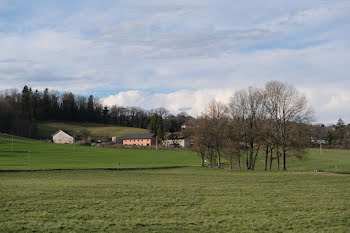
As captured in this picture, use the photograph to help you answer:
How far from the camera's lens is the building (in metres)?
134

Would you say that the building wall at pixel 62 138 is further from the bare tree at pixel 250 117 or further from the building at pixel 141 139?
the bare tree at pixel 250 117

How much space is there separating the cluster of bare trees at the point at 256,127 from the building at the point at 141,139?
74974mm

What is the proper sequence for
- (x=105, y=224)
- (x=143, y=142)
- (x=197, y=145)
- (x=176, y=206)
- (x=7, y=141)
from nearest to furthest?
(x=105, y=224) < (x=176, y=206) < (x=197, y=145) < (x=7, y=141) < (x=143, y=142)

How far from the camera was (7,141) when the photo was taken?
95312 millimetres

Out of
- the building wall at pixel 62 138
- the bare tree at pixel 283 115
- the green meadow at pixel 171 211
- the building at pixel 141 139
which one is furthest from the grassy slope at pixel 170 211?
the building at pixel 141 139

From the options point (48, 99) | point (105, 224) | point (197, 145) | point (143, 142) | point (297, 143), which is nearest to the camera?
point (105, 224)

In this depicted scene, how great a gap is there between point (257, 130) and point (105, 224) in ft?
140

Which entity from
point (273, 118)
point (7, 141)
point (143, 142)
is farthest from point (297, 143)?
point (143, 142)

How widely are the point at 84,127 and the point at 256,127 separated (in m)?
117

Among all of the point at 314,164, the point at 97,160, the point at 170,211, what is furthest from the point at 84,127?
the point at 170,211

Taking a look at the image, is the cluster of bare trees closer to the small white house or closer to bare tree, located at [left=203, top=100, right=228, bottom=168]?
bare tree, located at [left=203, top=100, right=228, bottom=168]

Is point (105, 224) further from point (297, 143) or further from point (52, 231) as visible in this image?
point (297, 143)

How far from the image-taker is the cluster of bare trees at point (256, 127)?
49.4 metres

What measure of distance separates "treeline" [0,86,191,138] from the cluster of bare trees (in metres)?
80.3
